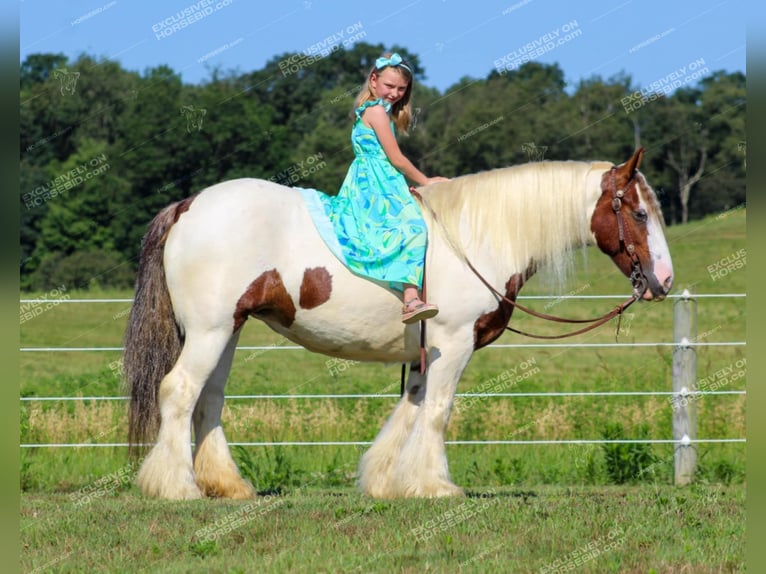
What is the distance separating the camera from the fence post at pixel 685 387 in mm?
8516

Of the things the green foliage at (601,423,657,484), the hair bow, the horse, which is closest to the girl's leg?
the horse

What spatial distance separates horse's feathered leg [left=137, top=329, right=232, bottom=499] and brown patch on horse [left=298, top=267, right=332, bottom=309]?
1.82 feet

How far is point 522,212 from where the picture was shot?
6.61 meters

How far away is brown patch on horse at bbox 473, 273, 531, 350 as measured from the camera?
6.52m

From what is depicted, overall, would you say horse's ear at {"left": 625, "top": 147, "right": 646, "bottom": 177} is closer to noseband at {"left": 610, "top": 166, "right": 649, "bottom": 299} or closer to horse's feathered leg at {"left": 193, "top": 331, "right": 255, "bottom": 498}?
noseband at {"left": 610, "top": 166, "right": 649, "bottom": 299}

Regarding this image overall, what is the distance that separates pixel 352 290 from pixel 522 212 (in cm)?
124

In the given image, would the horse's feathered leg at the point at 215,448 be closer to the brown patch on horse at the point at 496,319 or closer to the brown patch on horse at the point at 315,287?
the brown patch on horse at the point at 315,287

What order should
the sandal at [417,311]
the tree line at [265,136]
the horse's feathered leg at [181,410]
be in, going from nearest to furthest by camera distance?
the sandal at [417,311], the horse's feathered leg at [181,410], the tree line at [265,136]

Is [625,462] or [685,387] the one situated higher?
[685,387]

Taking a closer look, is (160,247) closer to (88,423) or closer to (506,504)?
(506,504)

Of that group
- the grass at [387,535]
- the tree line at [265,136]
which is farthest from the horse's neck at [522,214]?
the tree line at [265,136]

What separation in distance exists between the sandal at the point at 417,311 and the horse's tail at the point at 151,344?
1.53 m

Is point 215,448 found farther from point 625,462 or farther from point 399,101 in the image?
point 625,462

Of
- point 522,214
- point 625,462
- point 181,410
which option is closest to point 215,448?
point 181,410
